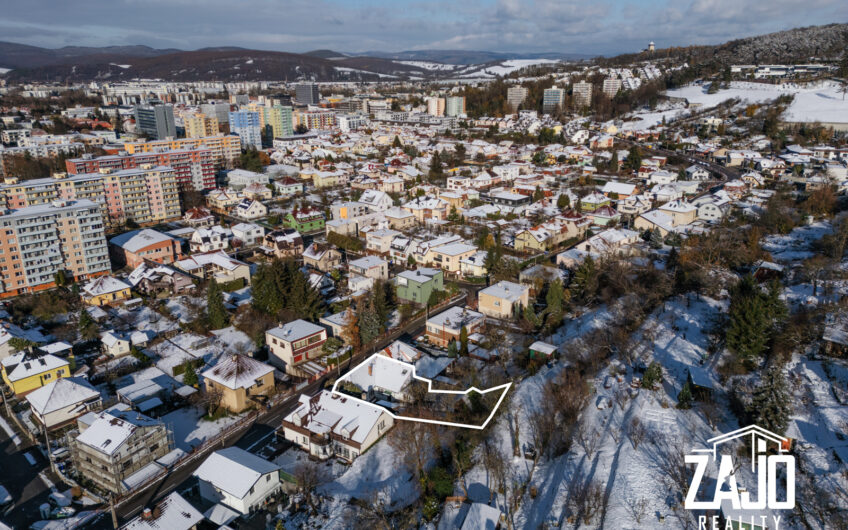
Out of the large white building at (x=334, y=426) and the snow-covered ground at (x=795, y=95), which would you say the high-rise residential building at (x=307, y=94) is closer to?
the snow-covered ground at (x=795, y=95)

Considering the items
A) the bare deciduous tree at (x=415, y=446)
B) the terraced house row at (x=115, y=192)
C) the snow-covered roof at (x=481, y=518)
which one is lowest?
the bare deciduous tree at (x=415, y=446)

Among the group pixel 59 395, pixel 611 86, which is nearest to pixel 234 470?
pixel 59 395

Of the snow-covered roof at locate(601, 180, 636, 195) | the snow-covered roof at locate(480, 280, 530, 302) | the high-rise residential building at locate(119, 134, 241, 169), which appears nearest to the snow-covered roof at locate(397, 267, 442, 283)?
the snow-covered roof at locate(480, 280, 530, 302)

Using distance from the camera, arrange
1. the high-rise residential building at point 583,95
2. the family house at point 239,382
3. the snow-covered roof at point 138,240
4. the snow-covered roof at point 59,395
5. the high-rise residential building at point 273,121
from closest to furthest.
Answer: the snow-covered roof at point 59,395
the family house at point 239,382
the snow-covered roof at point 138,240
the high-rise residential building at point 273,121
the high-rise residential building at point 583,95

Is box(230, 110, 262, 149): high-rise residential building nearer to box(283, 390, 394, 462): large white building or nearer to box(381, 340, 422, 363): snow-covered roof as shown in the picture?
box(381, 340, 422, 363): snow-covered roof

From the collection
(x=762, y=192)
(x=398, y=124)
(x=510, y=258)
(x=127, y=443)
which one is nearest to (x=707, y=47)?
(x=398, y=124)

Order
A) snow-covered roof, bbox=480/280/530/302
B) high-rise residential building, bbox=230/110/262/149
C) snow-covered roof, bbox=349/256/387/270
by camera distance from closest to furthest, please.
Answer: snow-covered roof, bbox=480/280/530/302, snow-covered roof, bbox=349/256/387/270, high-rise residential building, bbox=230/110/262/149

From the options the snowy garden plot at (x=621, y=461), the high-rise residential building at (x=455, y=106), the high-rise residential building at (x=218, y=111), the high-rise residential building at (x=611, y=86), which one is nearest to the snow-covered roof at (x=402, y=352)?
the snowy garden plot at (x=621, y=461)
